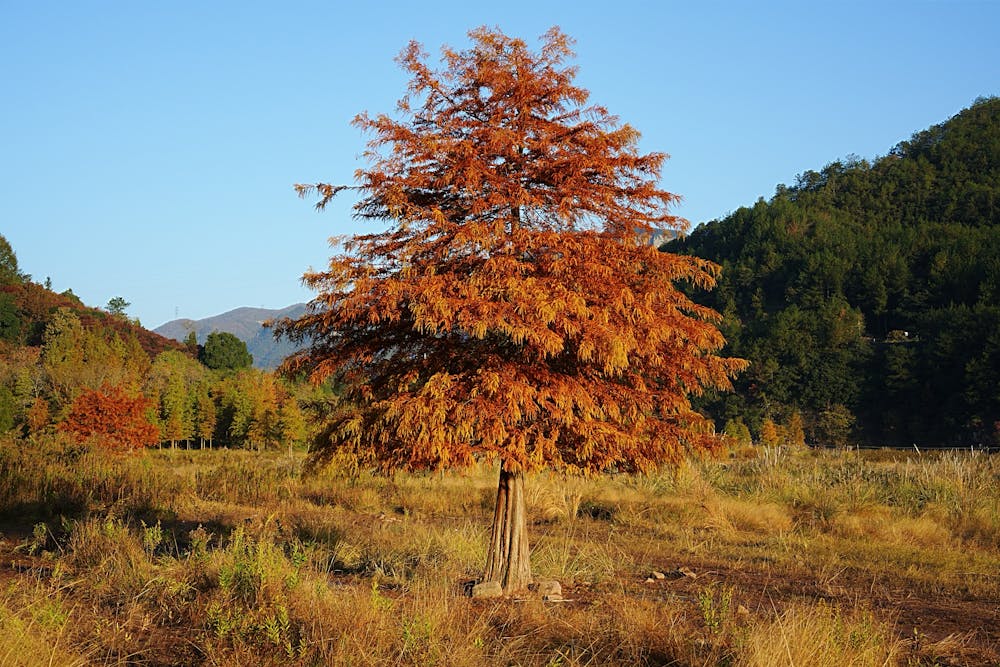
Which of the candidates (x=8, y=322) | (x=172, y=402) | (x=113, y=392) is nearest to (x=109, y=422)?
(x=113, y=392)

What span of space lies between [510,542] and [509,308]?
2780mm

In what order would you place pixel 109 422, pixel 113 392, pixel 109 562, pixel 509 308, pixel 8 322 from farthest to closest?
pixel 8 322
pixel 113 392
pixel 109 422
pixel 109 562
pixel 509 308

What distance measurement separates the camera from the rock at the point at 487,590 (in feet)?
25.1

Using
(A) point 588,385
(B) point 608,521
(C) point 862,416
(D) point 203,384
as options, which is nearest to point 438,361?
(A) point 588,385

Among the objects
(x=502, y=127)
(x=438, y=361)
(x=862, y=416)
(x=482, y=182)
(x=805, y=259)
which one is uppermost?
(x=805, y=259)

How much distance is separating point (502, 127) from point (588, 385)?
259 cm

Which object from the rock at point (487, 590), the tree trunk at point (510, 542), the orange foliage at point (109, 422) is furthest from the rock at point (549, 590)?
the orange foliage at point (109, 422)

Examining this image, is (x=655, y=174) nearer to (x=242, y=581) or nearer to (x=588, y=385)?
(x=588, y=385)

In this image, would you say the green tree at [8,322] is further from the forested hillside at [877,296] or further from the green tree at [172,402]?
the forested hillside at [877,296]

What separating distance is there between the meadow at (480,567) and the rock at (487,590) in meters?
0.21

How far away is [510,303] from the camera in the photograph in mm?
6578

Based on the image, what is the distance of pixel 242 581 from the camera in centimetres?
650

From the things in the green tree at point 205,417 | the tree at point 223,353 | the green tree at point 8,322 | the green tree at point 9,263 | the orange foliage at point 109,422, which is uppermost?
the green tree at point 9,263

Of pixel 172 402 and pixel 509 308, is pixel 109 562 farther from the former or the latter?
pixel 172 402
